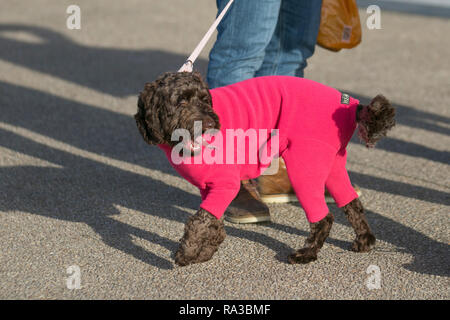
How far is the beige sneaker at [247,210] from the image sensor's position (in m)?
3.94

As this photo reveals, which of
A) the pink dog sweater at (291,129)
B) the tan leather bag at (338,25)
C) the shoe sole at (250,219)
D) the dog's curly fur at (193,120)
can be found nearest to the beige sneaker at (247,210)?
the shoe sole at (250,219)

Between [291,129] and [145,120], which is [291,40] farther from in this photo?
[145,120]

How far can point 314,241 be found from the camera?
3439 millimetres

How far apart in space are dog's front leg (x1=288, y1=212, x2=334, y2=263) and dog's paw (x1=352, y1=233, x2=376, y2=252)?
8.9 inches

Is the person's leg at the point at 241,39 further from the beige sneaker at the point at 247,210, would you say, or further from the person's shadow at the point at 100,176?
the person's shadow at the point at 100,176

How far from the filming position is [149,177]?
15.4 feet

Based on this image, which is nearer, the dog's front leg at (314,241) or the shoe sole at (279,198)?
the dog's front leg at (314,241)

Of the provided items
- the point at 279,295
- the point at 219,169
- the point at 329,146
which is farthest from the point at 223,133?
the point at 279,295

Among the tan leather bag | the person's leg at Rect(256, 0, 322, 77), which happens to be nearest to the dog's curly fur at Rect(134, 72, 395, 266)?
the person's leg at Rect(256, 0, 322, 77)

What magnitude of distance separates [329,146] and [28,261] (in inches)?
63.6

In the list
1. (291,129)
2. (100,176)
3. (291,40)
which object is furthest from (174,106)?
(100,176)

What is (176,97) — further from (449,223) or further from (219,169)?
(449,223)

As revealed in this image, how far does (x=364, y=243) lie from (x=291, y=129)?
2.53 feet

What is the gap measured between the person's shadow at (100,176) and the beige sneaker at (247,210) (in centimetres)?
8
